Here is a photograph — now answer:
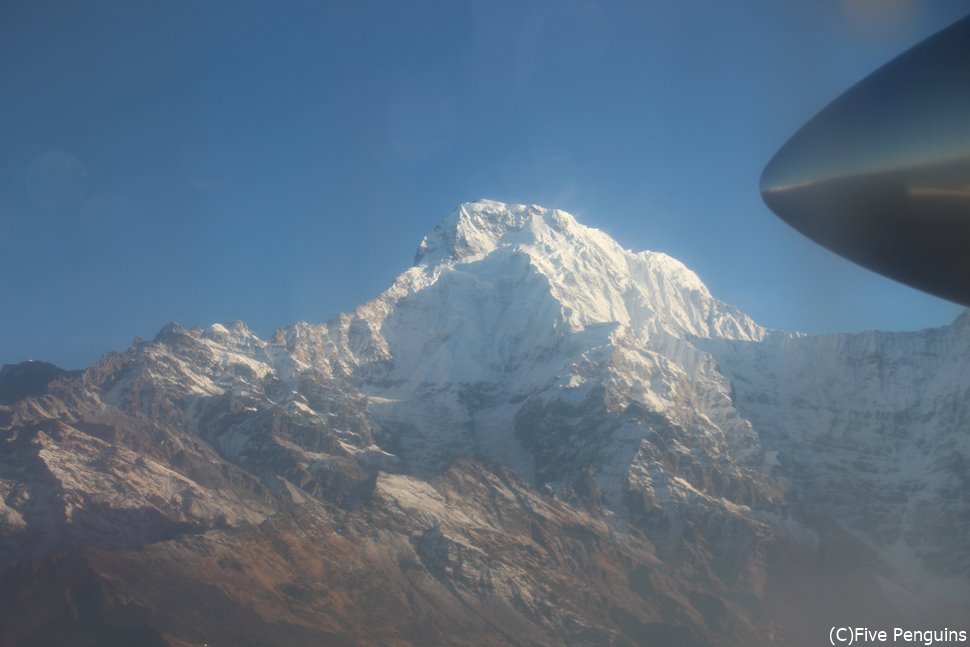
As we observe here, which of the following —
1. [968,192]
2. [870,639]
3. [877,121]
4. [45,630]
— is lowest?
[968,192]

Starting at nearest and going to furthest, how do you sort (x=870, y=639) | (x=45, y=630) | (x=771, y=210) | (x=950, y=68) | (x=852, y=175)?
(x=950, y=68), (x=852, y=175), (x=771, y=210), (x=45, y=630), (x=870, y=639)

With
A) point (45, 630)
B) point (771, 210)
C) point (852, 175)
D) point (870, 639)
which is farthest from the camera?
point (870, 639)

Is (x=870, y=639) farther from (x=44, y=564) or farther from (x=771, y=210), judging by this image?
(x=771, y=210)

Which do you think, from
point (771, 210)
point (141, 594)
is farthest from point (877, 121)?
point (141, 594)

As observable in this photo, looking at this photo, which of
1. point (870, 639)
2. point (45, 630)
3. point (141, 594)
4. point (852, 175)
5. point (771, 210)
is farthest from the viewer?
point (870, 639)

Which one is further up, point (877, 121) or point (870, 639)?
point (870, 639)

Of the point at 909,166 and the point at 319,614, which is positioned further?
the point at 319,614

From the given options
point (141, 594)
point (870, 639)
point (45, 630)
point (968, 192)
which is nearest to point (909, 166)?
point (968, 192)

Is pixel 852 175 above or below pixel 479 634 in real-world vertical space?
below

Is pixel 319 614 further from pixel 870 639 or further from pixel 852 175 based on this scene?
pixel 852 175

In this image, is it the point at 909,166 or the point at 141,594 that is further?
the point at 141,594
